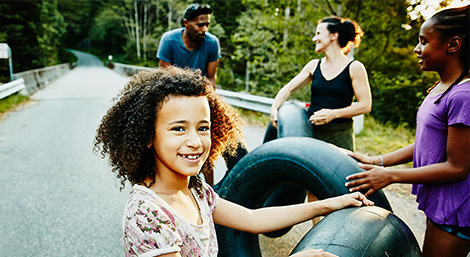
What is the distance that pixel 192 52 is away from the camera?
4.04m

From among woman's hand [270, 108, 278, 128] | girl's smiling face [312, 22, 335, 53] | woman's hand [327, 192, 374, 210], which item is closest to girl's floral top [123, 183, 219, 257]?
woman's hand [327, 192, 374, 210]

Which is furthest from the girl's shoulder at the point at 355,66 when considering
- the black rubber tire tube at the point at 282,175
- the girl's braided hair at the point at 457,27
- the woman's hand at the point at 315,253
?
the woman's hand at the point at 315,253

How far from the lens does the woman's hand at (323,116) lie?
121 inches

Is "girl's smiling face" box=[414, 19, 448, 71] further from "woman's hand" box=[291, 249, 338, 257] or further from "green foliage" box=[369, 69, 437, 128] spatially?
"green foliage" box=[369, 69, 437, 128]

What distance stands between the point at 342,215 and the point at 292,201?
6.47ft

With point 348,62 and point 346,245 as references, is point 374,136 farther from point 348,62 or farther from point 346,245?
point 346,245

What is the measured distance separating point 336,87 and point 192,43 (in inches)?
70.4

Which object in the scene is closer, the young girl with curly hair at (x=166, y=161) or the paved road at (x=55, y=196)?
the young girl with curly hair at (x=166, y=161)

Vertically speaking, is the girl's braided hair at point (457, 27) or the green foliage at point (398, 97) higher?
the girl's braided hair at point (457, 27)

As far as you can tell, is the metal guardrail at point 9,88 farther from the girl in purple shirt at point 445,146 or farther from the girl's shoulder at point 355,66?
the girl in purple shirt at point 445,146

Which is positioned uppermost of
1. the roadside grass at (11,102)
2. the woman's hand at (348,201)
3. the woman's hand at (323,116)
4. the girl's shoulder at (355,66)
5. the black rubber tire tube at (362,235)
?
the girl's shoulder at (355,66)

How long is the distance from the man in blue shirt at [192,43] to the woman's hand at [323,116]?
1604 millimetres

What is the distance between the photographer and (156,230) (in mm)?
1370

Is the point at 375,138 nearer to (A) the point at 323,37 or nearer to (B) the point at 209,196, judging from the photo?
(A) the point at 323,37
